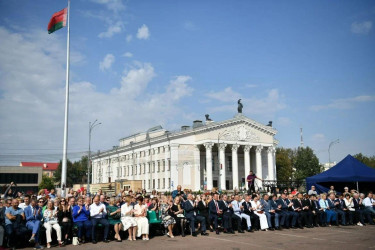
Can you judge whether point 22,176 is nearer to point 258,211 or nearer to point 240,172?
point 240,172

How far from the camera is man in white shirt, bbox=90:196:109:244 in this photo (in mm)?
12320

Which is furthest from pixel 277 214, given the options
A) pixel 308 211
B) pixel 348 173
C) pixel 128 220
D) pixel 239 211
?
pixel 348 173

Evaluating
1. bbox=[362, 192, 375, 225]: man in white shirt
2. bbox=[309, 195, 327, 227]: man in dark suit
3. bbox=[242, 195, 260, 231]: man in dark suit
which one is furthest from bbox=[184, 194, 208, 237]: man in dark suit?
bbox=[362, 192, 375, 225]: man in white shirt

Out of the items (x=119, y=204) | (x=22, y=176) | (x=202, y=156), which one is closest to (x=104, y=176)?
(x=22, y=176)

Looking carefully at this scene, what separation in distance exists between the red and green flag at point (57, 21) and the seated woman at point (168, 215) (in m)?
15.6

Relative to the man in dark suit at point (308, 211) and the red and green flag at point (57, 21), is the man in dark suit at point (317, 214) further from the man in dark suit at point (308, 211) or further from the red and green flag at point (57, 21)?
the red and green flag at point (57, 21)

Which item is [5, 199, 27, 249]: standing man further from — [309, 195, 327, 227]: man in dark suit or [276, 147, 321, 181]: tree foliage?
[276, 147, 321, 181]: tree foliage

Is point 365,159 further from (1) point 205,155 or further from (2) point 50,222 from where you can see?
(2) point 50,222

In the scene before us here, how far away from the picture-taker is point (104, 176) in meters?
84.4

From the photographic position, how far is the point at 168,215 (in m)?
13.7

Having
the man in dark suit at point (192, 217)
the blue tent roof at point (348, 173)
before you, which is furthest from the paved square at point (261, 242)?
the blue tent roof at point (348, 173)

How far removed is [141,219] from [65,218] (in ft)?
8.75

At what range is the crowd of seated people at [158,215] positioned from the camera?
11680 millimetres

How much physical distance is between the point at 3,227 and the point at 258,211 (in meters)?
9.97
